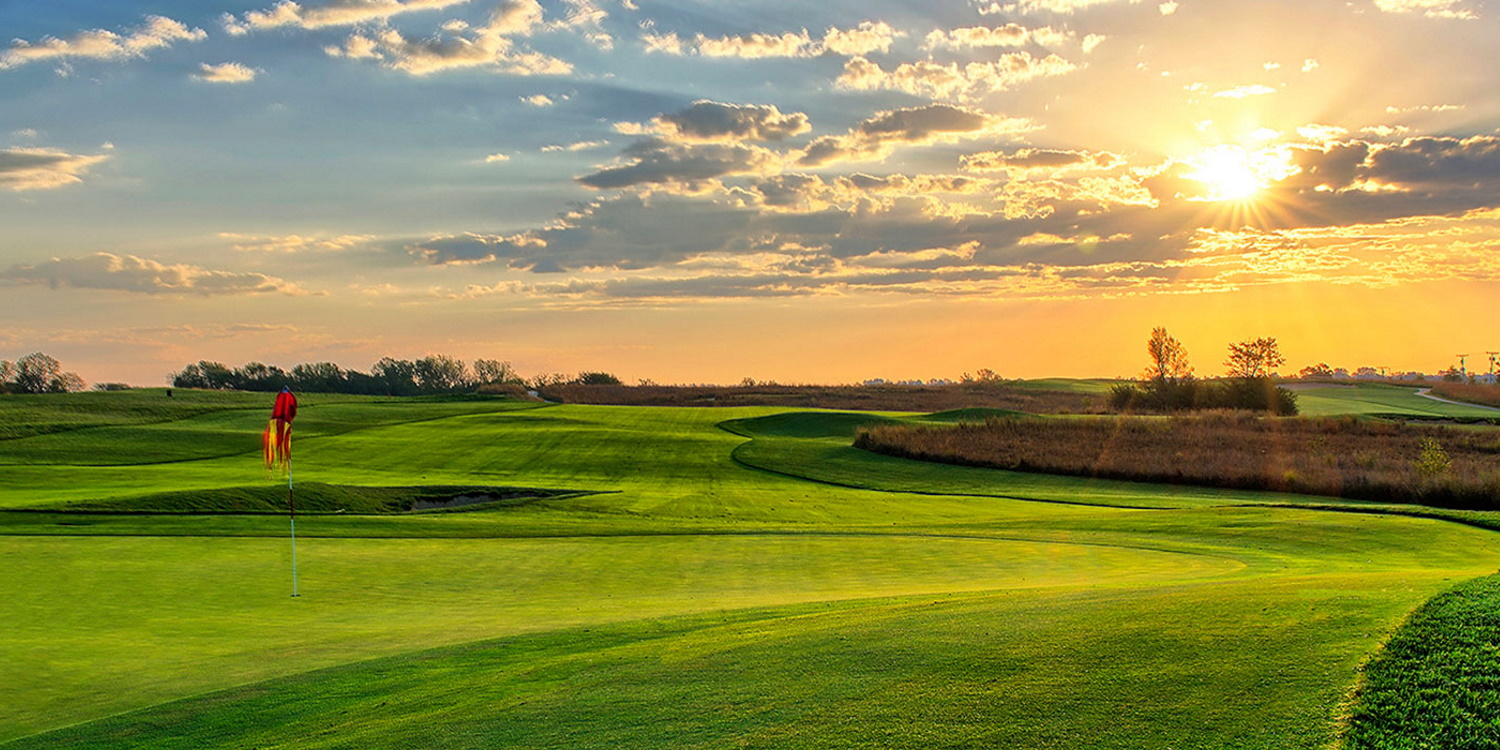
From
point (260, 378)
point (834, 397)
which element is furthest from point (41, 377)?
point (834, 397)

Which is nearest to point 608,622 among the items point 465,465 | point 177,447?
point 465,465

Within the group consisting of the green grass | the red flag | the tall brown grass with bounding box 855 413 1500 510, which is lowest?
the tall brown grass with bounding box 855 413 1500 510

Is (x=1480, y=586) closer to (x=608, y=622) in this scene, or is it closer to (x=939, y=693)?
(x=939, y=693)

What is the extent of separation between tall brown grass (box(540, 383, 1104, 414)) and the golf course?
61174 mm

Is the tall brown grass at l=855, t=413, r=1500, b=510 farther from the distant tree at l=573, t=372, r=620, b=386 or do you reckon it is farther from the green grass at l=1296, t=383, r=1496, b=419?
the distant tree at l=573, t=372, r=620, b=386

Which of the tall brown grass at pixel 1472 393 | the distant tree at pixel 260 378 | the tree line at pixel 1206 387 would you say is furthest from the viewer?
the distant tree at pixel 260 378

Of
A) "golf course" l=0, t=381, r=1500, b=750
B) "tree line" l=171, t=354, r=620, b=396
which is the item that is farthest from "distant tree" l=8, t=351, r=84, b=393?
"golf course" l=0, t=381, r=1500, b=750

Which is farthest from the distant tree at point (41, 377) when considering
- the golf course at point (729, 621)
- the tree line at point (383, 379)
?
the golf course at point (729, 621)

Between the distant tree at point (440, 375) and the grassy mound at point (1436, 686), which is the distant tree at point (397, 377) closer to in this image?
the distant tree at point (440, 375)

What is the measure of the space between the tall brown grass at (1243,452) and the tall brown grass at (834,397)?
32.0m

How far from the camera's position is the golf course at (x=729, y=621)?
6.06 m

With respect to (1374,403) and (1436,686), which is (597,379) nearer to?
(1374,403)

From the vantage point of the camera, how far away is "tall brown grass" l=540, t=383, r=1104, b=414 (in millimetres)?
95750

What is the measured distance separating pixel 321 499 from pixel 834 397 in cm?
8072
